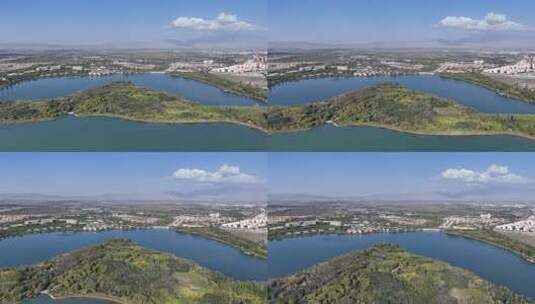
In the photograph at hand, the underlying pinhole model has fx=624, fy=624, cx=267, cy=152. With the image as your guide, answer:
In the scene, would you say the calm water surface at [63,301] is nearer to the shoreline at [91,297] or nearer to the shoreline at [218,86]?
the shoreline at [91,297]

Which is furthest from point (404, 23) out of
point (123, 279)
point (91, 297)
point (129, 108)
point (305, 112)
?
point (91, 297)

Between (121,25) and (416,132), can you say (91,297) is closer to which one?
(121,25)

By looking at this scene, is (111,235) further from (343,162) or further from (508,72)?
(508,72)

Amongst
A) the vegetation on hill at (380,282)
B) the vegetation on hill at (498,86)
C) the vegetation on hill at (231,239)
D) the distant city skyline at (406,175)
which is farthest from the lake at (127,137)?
the vegetation on hill at (498,86)

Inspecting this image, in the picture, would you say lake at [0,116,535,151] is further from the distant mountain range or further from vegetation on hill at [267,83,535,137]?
the distant mountain range

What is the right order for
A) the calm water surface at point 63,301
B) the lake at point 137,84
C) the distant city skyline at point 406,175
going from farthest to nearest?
1. the lake at point 137,84
2. the calm water surface at point 63,301
3. the distant city skyline at point 406,175
